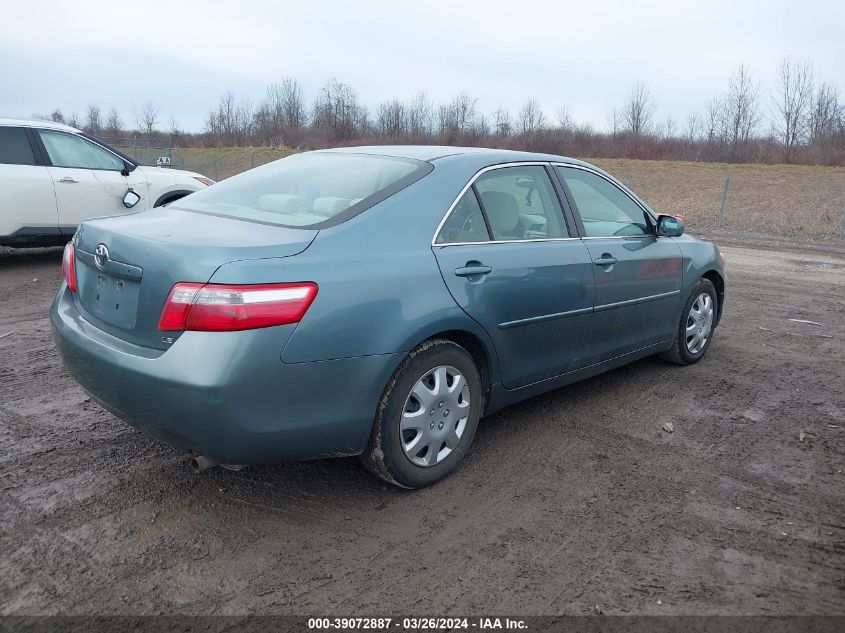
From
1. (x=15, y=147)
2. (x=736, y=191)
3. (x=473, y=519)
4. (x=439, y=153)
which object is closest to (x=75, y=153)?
(x=15, y=147)

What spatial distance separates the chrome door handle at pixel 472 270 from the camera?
350cm

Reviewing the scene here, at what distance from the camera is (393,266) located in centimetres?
323

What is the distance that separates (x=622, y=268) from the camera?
456 centimetres

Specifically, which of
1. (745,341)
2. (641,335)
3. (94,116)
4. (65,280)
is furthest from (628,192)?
(94,116)

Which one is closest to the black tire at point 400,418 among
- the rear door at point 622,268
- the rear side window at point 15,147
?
the rear door at point 622,268

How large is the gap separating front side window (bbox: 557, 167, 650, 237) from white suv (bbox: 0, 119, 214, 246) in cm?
547

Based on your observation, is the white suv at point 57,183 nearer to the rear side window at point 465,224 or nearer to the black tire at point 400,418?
the rear side window at point 465,224

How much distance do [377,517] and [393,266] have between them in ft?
3.62

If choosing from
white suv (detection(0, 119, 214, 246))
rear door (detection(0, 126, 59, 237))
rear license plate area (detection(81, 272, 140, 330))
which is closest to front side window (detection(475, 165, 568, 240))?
rear license plate area (detection(81, 272, 140, 330))

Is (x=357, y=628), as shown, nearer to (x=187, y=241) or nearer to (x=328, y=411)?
(x=328, y=411)

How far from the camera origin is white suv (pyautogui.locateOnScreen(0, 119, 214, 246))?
841 cm

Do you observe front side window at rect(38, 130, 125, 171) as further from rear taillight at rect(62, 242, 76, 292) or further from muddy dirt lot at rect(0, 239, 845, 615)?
rear taillight at rect(62, 242, 76, 292)

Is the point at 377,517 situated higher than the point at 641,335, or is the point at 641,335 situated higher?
the point at 641,335

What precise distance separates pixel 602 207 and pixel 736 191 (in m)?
26.0
